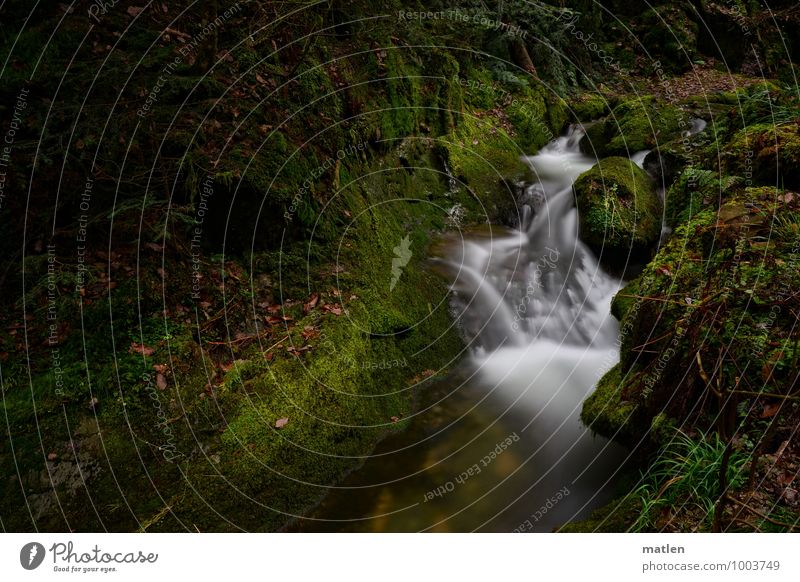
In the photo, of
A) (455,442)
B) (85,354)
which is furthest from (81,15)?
(455,442)

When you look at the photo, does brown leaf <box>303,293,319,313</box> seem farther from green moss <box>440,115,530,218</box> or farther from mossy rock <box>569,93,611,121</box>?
mossy rock <box>569,93,611,121</box>

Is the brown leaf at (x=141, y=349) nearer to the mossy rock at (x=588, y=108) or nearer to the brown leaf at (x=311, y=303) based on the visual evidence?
the brown leaf at (x=311, y=303)

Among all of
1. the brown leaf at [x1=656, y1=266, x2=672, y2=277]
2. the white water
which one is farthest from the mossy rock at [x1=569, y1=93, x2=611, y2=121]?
the brown leaf at [x1=656, y1=266, x2=672, y2=277]

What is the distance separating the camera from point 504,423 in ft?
16.3

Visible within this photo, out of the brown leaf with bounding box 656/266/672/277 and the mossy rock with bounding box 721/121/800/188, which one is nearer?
the brown leaf with bounding box 656/266/672/277

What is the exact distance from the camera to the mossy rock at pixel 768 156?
4.61 meters

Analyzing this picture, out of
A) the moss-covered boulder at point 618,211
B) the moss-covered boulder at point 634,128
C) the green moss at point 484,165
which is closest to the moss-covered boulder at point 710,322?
the moss-covered boulder at point 618,211

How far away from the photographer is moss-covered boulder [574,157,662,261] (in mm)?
7137

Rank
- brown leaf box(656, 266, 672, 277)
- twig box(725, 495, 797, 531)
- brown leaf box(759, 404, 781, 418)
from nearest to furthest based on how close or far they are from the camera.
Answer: twig box(725, 495, 797, 531)
brown leaf box(759, 404, 781, 418)
brown leaf box(656, 266, 672, 277)

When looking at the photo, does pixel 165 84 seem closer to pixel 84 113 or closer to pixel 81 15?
pixel 84 113

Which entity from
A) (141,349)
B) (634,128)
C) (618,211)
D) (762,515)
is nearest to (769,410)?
(762,515)

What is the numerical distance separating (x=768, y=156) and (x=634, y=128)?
6348 millimetres

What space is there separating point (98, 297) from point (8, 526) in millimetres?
1728

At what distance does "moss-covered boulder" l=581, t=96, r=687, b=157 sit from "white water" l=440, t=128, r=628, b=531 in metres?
3.26
